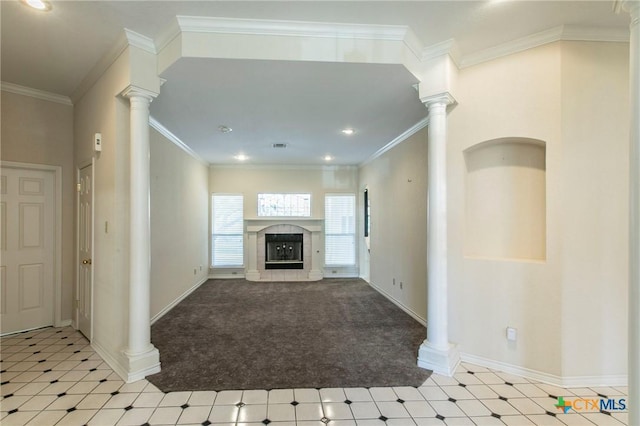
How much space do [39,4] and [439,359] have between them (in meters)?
4.24

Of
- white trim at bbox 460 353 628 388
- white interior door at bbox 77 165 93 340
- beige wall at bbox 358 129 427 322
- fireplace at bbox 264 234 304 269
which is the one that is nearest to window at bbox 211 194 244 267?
fireplace at bbox 264 234 304 269

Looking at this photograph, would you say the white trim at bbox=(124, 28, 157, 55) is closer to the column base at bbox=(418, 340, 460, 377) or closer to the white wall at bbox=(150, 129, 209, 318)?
the white wall at bbox=(150, 129, 209, 318)

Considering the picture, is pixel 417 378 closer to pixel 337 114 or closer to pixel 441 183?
pixel 441 183

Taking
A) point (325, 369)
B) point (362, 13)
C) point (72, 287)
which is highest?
point (362, 13)

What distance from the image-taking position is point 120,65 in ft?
8.65

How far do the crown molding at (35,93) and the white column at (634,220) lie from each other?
5.25m

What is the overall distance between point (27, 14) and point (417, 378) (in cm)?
427

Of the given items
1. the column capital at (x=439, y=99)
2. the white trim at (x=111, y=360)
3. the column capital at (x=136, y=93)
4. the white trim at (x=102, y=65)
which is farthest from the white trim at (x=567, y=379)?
the white trim at (x=102, y=65)

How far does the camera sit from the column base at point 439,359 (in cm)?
261

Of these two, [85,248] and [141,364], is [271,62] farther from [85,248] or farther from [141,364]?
[85,248]

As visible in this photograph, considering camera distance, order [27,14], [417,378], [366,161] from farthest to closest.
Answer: [366,161] → [417,378] → [27,14]

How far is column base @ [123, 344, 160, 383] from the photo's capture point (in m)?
2.49

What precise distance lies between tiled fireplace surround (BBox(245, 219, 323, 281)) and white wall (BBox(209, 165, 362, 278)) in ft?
0.86

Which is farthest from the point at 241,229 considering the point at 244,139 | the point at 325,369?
the point at 325,369
